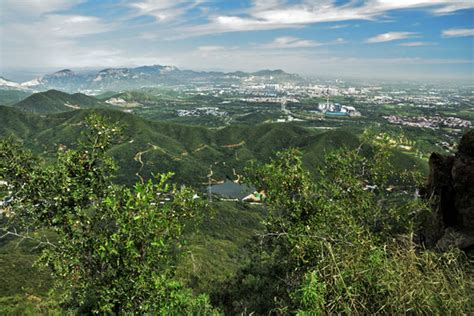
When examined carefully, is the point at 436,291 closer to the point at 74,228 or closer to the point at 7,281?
the point at 74,228

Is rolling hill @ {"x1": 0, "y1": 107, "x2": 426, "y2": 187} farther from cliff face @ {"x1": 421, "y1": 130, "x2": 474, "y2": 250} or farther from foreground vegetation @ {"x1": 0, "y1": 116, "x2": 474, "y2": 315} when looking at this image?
foreground vegetation @ {"x1": 0, "y1": 116, "x2": 474, "y2": 315}

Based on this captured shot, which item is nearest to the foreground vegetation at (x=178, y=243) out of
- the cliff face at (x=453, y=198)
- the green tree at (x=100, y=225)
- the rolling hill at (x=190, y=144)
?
the green tree at (x=100, y=225)

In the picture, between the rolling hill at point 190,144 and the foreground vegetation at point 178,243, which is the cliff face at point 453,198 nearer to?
the foreground vegetation at point 178,243

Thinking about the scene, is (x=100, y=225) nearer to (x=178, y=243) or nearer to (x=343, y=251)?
(x=178, y=243)

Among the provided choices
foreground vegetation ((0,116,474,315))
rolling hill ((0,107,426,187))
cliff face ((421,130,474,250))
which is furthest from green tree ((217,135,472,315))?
rolling hill ((0,107,426,187))

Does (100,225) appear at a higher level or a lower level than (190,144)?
higher

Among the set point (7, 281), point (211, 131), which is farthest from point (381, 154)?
point (211, 131)

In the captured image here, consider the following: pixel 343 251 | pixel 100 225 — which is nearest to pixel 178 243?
pixel 100 225

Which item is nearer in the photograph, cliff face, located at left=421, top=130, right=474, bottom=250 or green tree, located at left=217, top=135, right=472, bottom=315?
green tree, located at left=217, top=135, right=472, bottom=315
